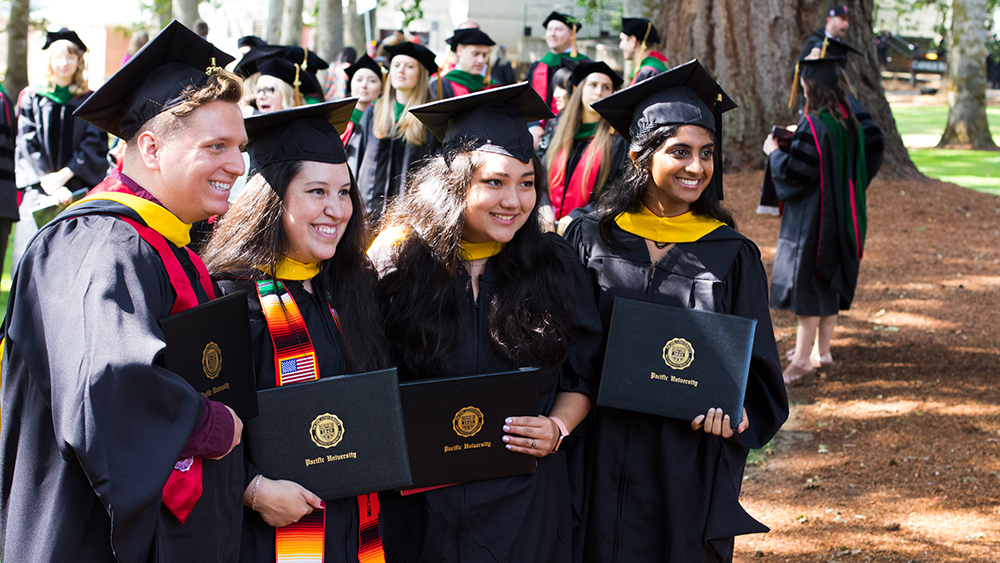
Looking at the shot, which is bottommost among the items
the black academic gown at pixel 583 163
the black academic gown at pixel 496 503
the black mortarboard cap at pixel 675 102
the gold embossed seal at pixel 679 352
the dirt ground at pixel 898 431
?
the dirt ground at pixel 898 431

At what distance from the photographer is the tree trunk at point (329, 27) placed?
15.7m

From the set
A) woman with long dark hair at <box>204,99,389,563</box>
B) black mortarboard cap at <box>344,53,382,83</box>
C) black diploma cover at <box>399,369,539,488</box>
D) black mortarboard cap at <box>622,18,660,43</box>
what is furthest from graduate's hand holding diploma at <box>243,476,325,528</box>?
black mortarboard cap at <box>622,18,660,43</box>

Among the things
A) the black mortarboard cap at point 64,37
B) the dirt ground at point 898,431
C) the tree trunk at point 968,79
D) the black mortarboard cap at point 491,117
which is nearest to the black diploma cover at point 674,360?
the black mortarboard cap at point 491,117

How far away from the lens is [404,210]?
278cm

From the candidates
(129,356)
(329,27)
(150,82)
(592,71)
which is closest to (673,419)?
(129,356)

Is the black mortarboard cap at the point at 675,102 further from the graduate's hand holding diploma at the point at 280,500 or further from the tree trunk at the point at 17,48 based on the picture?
the tree trunk at the point at 17,48

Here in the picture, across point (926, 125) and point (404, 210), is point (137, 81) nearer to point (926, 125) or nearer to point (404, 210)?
point (404, 210)

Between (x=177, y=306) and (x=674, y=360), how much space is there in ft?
4.64

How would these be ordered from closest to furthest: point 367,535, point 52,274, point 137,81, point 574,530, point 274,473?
point 52,274
point 137,81
point 274,473
point 367,535
point 574,530

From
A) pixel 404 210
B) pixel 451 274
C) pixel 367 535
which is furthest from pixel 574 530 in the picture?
pixel 404 210

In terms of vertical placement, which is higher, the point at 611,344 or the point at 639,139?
the point at 639,139

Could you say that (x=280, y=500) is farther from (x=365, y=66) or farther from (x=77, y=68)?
(x=77, y=68)

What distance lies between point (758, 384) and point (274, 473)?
158 centimetres

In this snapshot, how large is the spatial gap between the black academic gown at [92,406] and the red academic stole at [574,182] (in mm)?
3552
